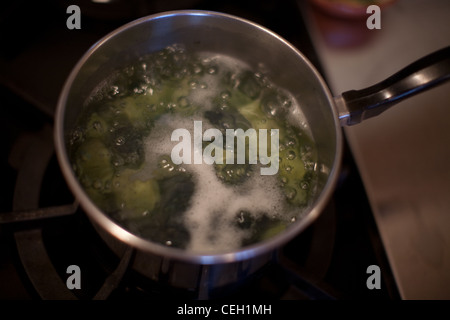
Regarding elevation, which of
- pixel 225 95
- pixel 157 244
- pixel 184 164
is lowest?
pixel 157 244

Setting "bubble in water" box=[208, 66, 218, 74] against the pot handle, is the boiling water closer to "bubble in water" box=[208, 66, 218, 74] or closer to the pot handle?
"bubble in water" box=[208, 66, 218, 74]

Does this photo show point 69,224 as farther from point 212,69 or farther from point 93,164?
point 212,69

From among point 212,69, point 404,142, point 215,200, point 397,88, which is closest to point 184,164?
point 215,200

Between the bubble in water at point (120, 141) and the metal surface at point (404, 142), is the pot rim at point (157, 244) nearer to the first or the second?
the bubble in water at point (120, 141)

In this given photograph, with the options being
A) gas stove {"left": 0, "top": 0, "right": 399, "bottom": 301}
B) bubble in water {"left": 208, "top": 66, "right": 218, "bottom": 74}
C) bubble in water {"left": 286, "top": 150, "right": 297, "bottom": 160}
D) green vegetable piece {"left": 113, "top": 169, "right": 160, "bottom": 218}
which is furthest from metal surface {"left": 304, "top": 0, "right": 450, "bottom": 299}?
green vegetable piece {"left": 113, "top": 169, "right": 160, "bottom": 218}

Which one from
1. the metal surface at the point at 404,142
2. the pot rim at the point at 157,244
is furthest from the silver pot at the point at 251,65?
the metal surface at the point at 404,142
